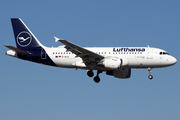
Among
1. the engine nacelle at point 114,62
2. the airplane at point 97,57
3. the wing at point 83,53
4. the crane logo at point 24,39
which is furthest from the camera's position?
the crane logo at point 24,39

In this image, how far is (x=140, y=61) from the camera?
160ft

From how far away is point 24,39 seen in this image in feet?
176

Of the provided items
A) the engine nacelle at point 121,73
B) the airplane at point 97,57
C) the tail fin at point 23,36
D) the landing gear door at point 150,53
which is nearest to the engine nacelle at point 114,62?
the airplane at point 97,57

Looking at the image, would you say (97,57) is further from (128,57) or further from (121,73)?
(121,73)

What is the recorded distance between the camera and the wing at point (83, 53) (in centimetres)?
4578

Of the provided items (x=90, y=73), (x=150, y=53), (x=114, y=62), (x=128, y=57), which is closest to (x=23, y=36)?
(x=90, y=73)

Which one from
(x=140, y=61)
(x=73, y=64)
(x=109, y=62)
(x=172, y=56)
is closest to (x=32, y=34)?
(x=73, y=64)

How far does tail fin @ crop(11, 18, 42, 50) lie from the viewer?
5316cm

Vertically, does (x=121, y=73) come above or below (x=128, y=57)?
below

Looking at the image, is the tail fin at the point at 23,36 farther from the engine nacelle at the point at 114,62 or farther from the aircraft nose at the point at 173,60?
the aircraft nose at the point at 173,60

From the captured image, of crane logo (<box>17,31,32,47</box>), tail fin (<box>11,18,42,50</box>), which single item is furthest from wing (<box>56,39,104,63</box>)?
crane logo (<box>17,31,32,47</box>)

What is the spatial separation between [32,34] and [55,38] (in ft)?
39.8

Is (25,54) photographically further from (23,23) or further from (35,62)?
(23,23)

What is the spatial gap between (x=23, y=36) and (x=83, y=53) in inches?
440
